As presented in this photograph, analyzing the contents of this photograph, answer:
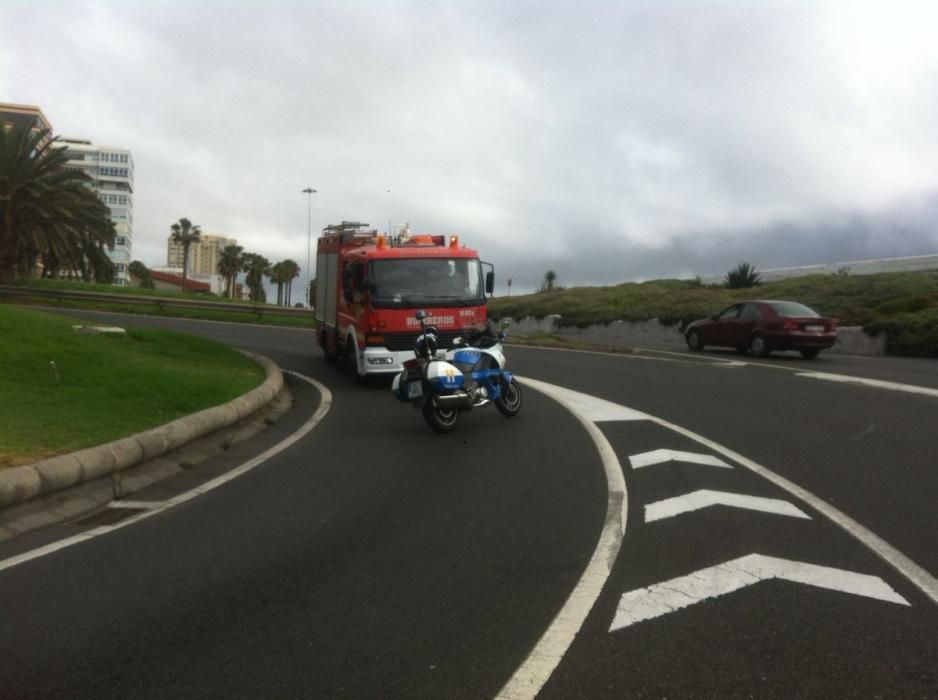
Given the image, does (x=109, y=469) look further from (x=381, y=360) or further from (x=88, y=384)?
(x=381, y=360)

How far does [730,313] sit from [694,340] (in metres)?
1.89

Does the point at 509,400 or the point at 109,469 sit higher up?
the point at 509,400

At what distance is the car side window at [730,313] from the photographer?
82.7ft

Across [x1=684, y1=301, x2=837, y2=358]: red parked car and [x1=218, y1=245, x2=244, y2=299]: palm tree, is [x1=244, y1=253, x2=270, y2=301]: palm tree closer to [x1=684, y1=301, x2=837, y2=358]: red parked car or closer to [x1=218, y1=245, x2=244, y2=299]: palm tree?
[x1=218, y1=245, x2=244, y2=299]: palm tree

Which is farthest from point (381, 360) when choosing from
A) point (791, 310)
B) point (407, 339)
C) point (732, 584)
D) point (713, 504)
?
point (791, 310)

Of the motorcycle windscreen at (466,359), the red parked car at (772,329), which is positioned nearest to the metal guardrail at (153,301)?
the red parked car at (772,329)

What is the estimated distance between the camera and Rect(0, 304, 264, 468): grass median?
29.9 feet

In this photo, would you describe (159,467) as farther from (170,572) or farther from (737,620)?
(737,620)

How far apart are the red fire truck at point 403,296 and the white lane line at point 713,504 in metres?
8.65

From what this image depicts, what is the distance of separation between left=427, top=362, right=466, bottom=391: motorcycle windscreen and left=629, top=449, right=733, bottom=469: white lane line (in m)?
2.86

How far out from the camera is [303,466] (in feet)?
30.4

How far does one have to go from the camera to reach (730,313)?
2550 cm

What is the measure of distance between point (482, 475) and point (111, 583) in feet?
13.2

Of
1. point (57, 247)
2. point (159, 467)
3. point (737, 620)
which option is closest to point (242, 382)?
point (159, 467)
